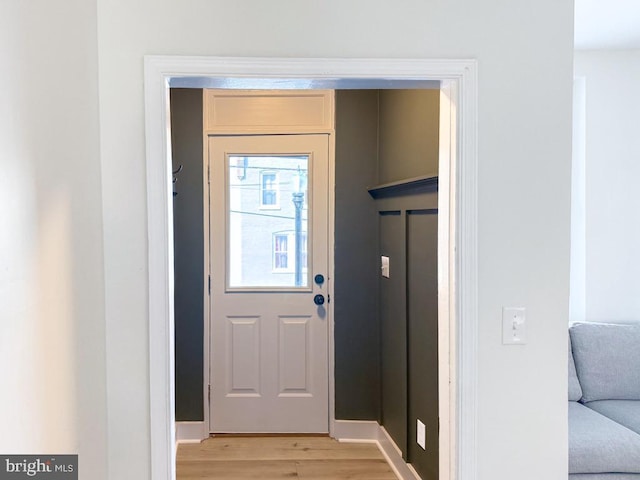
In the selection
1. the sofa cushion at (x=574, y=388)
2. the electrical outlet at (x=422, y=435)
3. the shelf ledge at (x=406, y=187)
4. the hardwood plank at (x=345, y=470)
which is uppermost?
the shelf ledge at (x=406, y=187)

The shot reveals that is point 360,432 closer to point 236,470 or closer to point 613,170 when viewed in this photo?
point 236,470

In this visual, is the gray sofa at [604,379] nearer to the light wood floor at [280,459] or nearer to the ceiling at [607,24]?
the light wood floor at [280,459]

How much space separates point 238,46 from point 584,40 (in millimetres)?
2317

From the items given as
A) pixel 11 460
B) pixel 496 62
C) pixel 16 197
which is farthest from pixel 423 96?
pixel 11 460

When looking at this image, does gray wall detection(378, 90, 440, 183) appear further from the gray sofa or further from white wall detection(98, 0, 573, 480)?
the gray sofa

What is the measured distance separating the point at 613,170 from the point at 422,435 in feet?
6.47

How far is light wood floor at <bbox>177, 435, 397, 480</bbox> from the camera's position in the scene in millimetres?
3168

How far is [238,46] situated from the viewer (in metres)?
1.70

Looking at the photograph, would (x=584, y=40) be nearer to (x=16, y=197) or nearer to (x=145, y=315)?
(x=145, y=315)

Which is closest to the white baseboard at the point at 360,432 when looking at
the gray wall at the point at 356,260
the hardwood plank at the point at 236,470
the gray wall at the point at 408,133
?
the gray wall at the point at 356,260

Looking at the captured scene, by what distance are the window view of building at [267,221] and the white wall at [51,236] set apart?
2.07 m

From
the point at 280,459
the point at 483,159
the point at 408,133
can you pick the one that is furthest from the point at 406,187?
the point at 280,459

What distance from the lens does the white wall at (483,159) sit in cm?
167

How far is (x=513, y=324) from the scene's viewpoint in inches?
69.9
